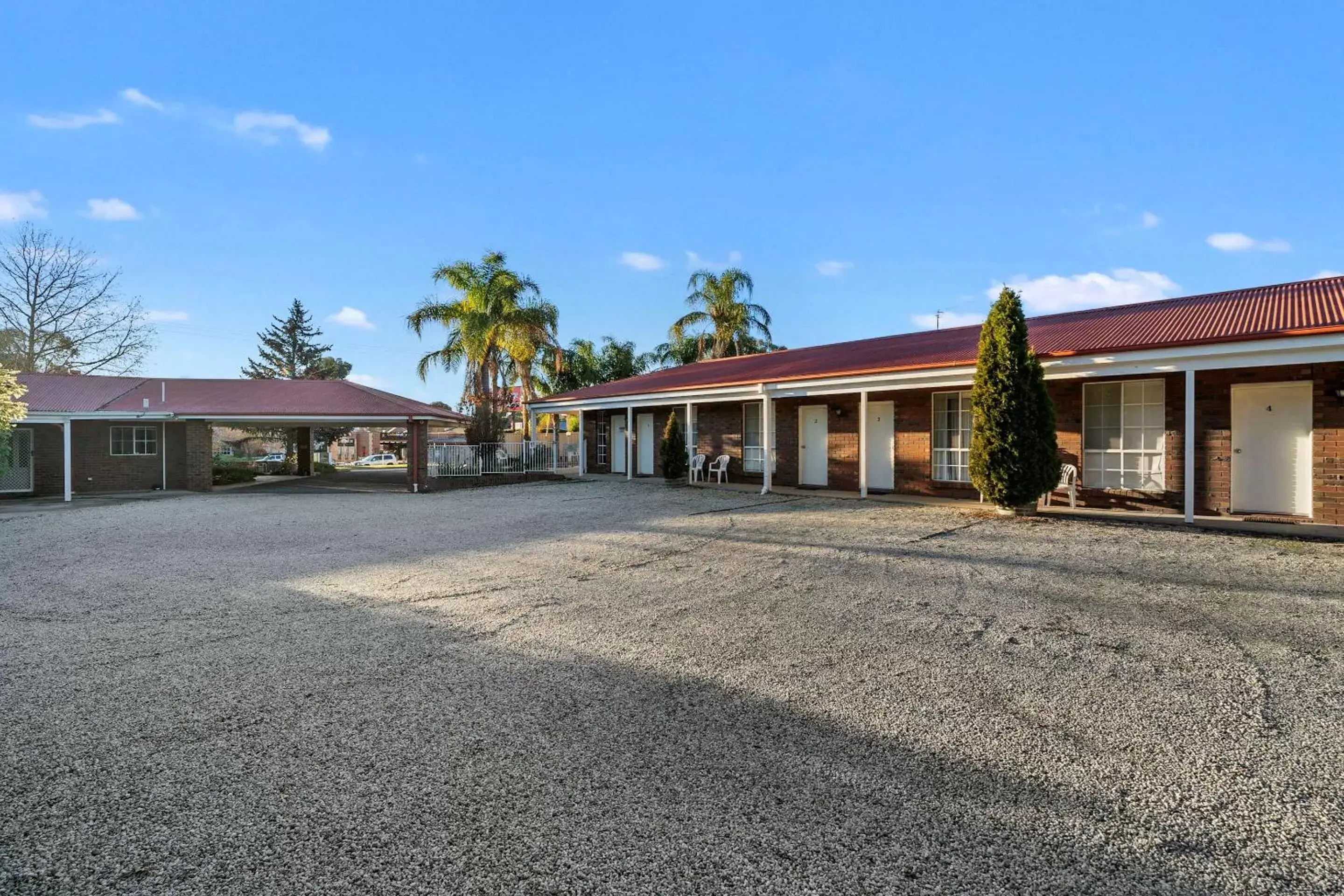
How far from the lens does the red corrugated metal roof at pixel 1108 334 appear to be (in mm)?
10328

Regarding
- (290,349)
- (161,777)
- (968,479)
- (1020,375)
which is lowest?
(161,777)

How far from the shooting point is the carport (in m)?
19.2

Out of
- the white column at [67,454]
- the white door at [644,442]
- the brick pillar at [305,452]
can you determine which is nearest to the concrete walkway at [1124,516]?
the white door at [644,442]

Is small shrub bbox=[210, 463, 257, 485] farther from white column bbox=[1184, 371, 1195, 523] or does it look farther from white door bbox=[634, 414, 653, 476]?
white column bbox=[1184, 371, 1195, 523]

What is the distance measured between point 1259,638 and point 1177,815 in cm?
314

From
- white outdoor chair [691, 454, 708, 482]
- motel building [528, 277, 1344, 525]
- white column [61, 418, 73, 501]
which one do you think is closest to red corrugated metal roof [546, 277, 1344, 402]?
motel building [528, 277, 1344, 525]

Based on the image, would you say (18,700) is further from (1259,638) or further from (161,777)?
(1259,638)

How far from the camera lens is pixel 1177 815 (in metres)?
2.69

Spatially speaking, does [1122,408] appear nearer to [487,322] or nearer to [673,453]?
[673,453]

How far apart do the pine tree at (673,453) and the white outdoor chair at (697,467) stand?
0.51 metres

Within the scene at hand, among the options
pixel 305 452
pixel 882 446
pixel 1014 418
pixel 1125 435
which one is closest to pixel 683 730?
pixel 1014 418

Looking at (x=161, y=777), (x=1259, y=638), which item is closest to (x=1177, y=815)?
(x=1259, y=638)

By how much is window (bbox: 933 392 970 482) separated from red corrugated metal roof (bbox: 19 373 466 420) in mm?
14295

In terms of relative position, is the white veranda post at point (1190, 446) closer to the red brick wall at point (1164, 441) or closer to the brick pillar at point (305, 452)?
the red brick wall at point (1164, 441)
